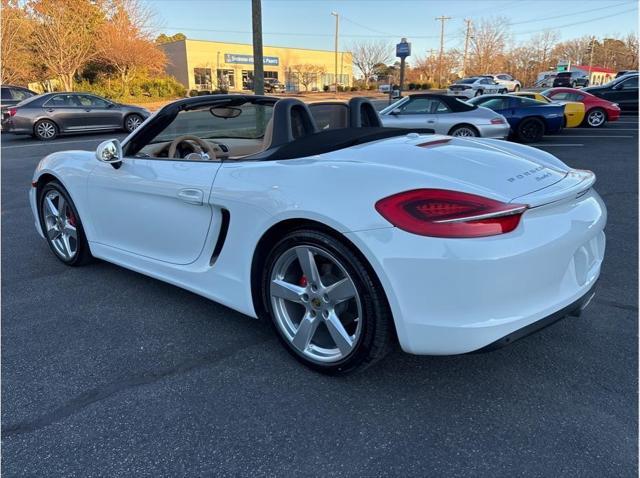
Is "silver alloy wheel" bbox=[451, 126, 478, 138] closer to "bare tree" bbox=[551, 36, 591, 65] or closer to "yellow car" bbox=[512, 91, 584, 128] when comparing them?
"yellow car" bbox=[512, 91, 584, 128]

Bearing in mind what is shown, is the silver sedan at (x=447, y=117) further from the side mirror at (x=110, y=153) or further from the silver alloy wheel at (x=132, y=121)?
the silver alloy wheel at (x=132, y=121)

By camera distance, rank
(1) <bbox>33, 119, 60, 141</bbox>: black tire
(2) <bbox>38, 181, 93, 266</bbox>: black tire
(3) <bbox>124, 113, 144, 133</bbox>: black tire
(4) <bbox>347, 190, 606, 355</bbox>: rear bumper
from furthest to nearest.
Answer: (3) <bbox>124, 113, 144, 133</bbox>: black tire, (1) <bbox>33, 119, 60, 141</bbox>: black tire, (2) <bbox>38, 181, 93, 266</bbox>: black tire, (4) <bbox>347, 190, 606, 355</bbox>: rear bumper

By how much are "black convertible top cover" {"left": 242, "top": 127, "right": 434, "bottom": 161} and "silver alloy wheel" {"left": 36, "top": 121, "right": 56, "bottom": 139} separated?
14.4 meters

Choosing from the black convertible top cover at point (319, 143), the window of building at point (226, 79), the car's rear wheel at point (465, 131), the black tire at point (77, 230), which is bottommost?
the black tire at point (77, 230)

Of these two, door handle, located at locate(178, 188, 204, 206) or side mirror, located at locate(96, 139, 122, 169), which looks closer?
door handle, located at locate(178, 188, 204, 206)

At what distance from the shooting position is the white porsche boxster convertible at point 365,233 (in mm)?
1969

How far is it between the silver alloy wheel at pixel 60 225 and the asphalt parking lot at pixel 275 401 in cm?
68

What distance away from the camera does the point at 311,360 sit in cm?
250

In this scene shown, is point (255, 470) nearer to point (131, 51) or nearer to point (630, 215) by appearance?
point (630, 215)

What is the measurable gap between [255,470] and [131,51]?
1453 inches

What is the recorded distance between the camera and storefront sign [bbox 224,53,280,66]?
5756cm

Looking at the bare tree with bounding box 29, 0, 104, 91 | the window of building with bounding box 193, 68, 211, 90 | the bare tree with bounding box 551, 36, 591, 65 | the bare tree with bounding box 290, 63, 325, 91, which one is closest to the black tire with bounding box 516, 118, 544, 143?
the bare tree with bounding box 29, 0, 104, 91

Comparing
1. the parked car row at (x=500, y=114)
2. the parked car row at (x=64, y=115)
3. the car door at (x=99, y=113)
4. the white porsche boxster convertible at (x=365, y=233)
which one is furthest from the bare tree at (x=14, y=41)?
the white porsche boxster convertible at (x=365, y=233)

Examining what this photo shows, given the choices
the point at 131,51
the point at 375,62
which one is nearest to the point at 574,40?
the point at 375,62
